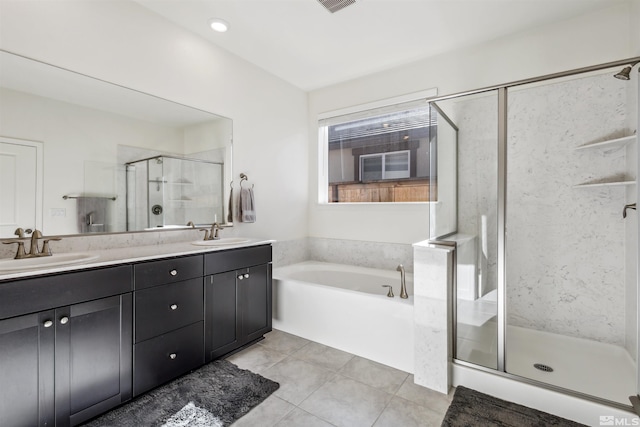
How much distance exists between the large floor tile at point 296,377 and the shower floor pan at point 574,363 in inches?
49.0

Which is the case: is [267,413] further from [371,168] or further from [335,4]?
[335,4]

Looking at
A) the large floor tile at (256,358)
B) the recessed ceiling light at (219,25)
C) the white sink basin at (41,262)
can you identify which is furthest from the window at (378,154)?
the white sink basin at (41,262)

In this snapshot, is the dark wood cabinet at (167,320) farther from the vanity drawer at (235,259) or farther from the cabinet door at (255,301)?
the cabinet door at (255,301)

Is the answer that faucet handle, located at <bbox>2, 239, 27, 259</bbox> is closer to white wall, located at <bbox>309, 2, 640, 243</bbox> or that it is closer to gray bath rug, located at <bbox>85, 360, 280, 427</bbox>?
gray bath rug, located at <bbox>85, 360, 280, 427</bbox>

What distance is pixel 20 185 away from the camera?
1639 mm

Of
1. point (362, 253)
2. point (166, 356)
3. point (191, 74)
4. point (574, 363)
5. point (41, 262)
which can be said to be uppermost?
point (191, 74)

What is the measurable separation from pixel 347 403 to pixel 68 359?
1.52 m

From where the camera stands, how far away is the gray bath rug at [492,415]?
1580 mm

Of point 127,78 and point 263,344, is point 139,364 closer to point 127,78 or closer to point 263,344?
point 263,344

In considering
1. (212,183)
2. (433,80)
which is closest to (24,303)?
(212,183)

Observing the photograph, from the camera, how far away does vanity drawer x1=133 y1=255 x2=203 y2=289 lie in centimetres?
172

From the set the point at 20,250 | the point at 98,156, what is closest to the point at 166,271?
the point at 20,250

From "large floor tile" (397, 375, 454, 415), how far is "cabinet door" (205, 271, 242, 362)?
4.21 feet

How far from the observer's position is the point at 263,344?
99.8 inches
